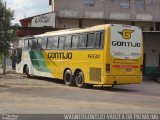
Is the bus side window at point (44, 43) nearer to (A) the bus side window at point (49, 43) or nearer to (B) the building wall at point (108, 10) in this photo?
(A) the bus side window at point (49, 43)

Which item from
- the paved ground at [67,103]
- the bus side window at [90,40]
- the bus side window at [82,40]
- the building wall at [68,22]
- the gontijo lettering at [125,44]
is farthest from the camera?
the building wall at [68,22]

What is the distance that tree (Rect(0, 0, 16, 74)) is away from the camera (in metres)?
26.9

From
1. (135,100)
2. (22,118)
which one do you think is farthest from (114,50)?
(22,118)

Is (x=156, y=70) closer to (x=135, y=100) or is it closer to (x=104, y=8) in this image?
(x=135, y=100)

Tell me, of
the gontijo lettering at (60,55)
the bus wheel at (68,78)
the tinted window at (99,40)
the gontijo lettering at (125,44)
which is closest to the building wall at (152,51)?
the gontijo lettering at (60,55)

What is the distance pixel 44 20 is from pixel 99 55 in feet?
146

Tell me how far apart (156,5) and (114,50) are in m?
51.4

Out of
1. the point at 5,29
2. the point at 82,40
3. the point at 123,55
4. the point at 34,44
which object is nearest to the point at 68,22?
the point at 34,44

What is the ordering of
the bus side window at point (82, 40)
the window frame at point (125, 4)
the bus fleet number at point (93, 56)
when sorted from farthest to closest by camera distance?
the window frame at point (125, 4), the bus side window at point (82, 40), the bus fleet number at point (93, 56)

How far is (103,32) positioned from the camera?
2236 cm

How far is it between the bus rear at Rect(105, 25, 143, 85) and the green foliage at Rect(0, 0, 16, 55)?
24.8ft

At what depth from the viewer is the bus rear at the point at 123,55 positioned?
72.9 ft

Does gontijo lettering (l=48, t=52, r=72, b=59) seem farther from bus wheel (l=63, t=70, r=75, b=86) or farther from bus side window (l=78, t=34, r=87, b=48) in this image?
bus side window (l=78, t=34, r=87, b=48)

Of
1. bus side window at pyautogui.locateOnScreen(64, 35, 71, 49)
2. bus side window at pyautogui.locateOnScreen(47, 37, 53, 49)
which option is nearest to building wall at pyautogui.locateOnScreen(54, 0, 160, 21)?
bus side window at pyautogui.locateOnScreen(47, 37, 53, 49)
